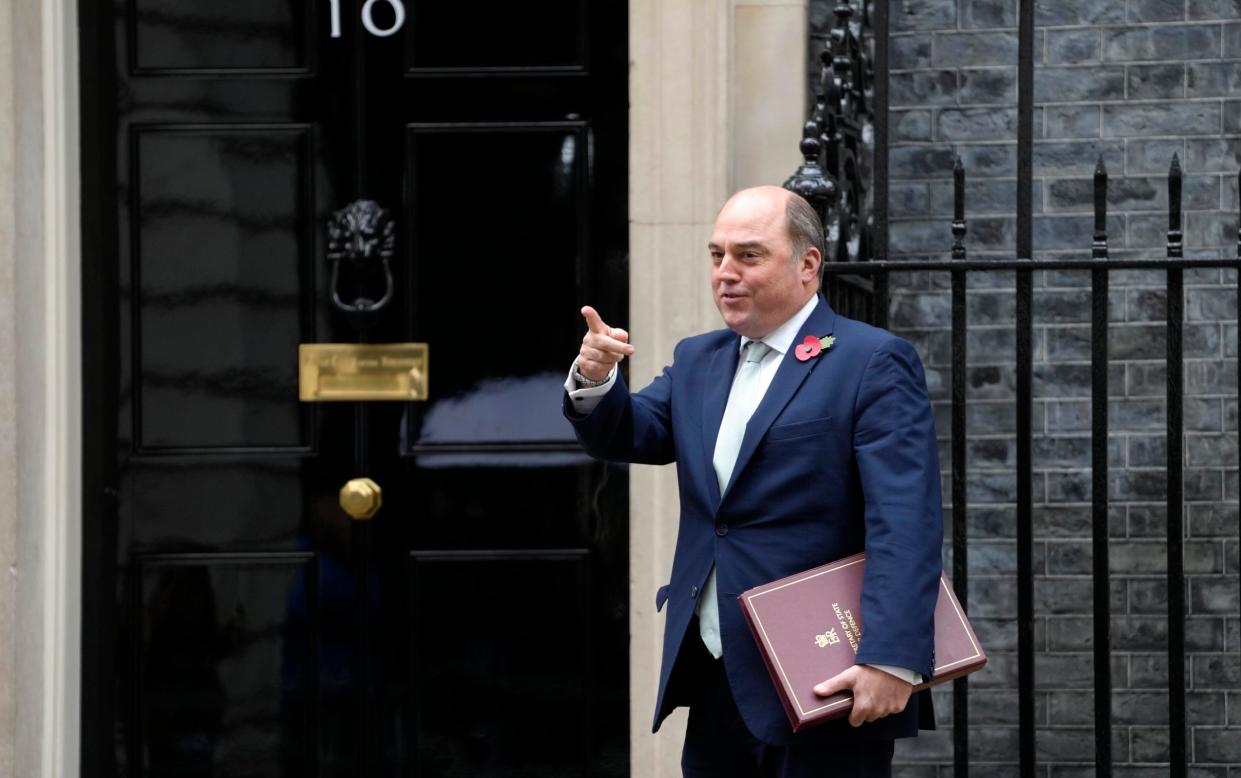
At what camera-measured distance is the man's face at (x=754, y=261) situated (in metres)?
3.15

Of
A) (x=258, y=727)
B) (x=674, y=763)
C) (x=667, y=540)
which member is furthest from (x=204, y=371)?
(x=674, y=763)

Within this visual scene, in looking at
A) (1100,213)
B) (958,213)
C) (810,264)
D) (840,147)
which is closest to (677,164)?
(840,147)

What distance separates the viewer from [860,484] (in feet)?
10.4

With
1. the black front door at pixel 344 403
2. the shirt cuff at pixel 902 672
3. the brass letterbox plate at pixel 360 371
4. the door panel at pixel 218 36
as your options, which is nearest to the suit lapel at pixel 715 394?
the shirt cuff at pixel 902 672

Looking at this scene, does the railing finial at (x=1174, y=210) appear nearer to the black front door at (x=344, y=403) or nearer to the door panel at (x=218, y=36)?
the black front door at (x=344, y=403)

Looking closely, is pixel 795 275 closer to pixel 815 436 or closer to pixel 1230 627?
pixel 815 436

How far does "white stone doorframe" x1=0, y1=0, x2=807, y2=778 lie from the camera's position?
4773mm

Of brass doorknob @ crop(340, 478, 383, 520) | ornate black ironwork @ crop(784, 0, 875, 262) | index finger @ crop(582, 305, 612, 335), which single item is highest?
ornate black ironwork @ crop(784, 0, 875, 262)

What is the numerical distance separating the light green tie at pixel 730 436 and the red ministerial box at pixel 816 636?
0.44ft

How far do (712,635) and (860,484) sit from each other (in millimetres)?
412

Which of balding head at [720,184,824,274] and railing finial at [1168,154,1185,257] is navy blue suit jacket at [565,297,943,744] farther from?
railing finial at [1168,154,1185,257]

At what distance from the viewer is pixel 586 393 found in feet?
10.6

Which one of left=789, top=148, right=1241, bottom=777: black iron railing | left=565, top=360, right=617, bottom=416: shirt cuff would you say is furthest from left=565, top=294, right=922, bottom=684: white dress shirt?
left=789, top=148, right=1241, bottom=777: black iron railing

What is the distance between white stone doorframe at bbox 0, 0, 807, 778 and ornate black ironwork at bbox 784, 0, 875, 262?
8.0 inches
